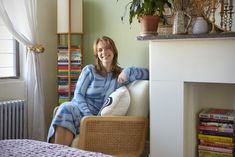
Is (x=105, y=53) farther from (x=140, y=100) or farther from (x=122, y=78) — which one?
(x=140, y=100)

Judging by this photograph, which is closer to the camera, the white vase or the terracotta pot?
the white vase

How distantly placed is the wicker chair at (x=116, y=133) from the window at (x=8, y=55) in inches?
47.3

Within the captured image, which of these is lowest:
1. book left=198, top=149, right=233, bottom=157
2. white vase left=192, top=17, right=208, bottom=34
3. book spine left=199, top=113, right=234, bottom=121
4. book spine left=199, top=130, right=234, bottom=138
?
book left=198, top=149, right=233, bottom=157

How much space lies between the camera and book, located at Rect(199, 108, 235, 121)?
2693 mm

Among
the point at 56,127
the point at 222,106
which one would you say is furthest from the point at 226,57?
the point at 56,127

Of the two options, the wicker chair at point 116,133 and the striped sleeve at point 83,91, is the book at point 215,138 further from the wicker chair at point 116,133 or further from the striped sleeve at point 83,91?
the striped sleeve at point 83,91

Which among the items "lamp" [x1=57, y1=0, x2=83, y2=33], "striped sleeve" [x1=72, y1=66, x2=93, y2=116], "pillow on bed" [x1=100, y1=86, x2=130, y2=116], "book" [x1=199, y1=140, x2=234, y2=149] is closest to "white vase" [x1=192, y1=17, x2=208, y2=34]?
"pillow on bed" [x1=100, y1=86, x2=130, y2=116]

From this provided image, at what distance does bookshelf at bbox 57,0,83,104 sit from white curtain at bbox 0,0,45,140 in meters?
0.23

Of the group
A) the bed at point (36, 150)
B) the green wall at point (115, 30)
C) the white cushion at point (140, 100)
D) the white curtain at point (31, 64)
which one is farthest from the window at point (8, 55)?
the bed at point (36, 150)

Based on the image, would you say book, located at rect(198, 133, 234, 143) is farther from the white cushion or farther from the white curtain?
the white curtain

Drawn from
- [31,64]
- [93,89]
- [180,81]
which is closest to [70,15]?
[31,64]

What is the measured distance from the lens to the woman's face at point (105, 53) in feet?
10.1

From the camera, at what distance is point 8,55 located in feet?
11.4

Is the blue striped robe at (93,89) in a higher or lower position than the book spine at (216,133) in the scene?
higher
